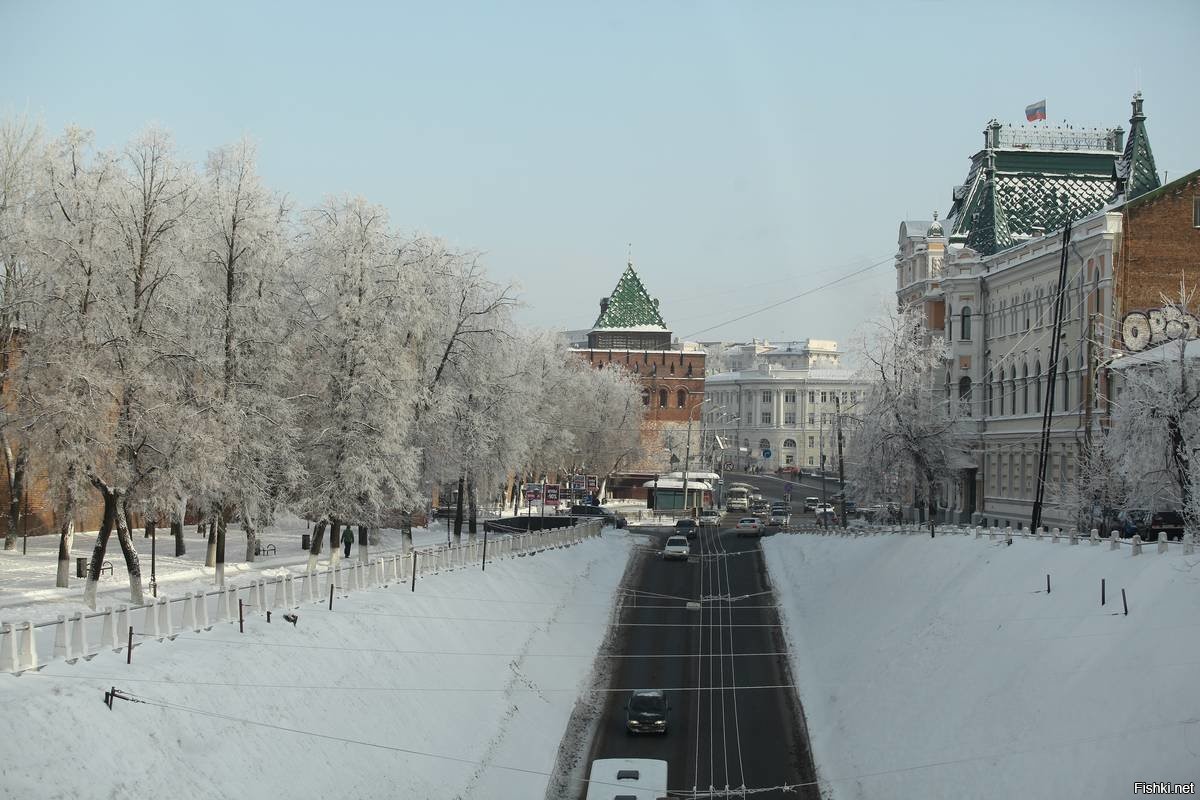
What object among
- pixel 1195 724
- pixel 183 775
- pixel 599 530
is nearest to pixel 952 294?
pixel 599 530

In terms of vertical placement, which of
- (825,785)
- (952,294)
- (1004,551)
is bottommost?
(825,785)

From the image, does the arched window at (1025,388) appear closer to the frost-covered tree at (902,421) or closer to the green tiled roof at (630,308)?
the frost-covered tree at (902,421)

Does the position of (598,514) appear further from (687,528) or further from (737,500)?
(737,500)

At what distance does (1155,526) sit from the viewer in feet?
134

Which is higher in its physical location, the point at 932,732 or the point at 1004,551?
the point at 1004,551

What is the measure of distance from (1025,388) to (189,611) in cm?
4909

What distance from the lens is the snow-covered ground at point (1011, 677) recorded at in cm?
2425

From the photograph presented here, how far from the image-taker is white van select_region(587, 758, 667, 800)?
29.7m

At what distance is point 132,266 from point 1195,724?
27.5m

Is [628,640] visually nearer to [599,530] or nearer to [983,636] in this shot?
[983,636]

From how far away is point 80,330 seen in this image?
33.4m

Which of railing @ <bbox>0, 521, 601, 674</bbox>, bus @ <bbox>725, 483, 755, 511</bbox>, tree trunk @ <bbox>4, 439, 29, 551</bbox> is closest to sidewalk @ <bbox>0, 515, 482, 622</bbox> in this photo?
tree trunk @ <bbox>4, 439, 29, 551</bbox>

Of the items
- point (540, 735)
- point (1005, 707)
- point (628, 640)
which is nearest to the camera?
point (1005, 707)

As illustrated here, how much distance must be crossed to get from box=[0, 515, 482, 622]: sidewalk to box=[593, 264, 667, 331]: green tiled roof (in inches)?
4042
